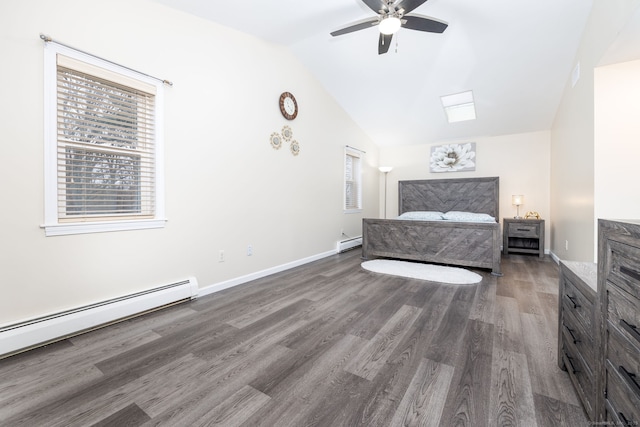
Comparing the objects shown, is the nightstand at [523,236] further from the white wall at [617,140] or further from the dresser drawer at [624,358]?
the dresser drawer at [624,358]

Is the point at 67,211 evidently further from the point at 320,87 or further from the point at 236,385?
the point at 320,87

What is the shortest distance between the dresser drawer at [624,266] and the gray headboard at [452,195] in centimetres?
486

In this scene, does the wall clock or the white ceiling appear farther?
the wall clock

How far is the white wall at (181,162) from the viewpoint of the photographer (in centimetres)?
180

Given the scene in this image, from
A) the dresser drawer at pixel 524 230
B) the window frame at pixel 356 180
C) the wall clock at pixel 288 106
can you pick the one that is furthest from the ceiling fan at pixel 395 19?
the dresser drawer at pixel 524 230

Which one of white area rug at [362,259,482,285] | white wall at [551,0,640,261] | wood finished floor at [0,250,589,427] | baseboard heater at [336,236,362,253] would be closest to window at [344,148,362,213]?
baseboard heater at [336,236,362,253]

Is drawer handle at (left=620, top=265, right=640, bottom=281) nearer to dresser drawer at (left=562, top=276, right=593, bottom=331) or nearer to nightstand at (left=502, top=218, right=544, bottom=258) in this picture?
dresser drawer at (left=562, top=276, right=593, bottom=331)

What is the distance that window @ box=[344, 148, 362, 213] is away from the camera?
17.9 feet

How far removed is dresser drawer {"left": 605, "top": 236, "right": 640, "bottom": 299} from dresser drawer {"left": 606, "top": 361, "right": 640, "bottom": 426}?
29 cm

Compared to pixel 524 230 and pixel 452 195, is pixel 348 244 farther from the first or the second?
pixel 524 230

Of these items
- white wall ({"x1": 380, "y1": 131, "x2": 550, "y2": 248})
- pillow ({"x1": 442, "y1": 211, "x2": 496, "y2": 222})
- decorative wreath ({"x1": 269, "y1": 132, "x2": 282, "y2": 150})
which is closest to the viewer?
decorative wreath ({"x1": 269, "y1": 132, "x2": 282, "y2": 150})

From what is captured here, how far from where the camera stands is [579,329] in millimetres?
1272

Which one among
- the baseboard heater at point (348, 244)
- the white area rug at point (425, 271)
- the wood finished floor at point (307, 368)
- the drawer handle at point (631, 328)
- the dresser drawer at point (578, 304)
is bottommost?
the wood finished floor at point (307, 368)

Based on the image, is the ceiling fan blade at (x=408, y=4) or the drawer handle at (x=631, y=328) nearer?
the drawer handle at (x=631, y=328)
